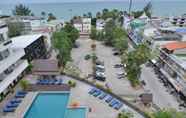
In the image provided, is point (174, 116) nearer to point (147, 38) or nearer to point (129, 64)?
point (129, 64)

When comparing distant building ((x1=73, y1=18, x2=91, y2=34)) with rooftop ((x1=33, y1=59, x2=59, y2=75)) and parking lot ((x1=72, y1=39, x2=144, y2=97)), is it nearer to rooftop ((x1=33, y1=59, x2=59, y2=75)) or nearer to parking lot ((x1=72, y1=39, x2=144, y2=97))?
parking lot ((x1=72, y1=39, x2=144, y2=97))

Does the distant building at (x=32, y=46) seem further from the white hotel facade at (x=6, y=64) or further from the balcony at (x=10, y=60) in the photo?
the white hotel facade at (x=6, y=64)

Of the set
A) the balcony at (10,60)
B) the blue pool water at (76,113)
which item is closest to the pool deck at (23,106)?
the balcony at (10,60)

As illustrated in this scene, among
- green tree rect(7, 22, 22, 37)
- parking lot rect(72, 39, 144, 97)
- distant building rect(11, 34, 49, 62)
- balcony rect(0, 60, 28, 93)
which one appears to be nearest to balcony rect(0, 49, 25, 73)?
balcony rect(0, 60, 28, 93)

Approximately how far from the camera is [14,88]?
36344 mm

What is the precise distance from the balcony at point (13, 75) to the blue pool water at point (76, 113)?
991 centimetres

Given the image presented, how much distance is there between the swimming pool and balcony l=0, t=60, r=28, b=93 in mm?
4699

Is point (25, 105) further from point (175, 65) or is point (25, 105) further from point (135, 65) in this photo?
point (175, 65)

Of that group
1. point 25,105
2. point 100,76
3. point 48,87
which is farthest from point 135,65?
point 25,105

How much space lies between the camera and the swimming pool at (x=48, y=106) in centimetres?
2988

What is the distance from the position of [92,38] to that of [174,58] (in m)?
44.2

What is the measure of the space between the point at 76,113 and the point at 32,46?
79.1 ft

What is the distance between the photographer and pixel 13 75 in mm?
→ 34719

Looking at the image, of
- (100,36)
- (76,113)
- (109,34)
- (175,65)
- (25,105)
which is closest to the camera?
(76,113)
